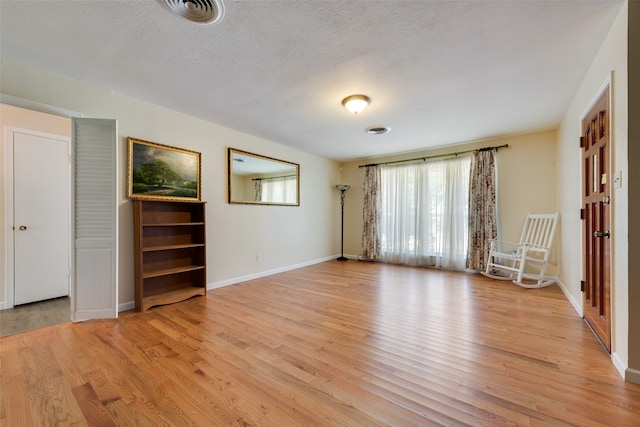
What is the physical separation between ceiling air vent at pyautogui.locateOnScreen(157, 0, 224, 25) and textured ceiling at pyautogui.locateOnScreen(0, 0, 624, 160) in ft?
0.18

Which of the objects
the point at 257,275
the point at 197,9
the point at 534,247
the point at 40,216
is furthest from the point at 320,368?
the point at 40,216

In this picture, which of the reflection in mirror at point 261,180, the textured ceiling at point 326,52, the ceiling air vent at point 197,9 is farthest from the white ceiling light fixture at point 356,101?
the reflection in mirror at point 261,180

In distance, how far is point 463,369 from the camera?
1.73 meters

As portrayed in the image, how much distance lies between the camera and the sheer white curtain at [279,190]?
177 inches

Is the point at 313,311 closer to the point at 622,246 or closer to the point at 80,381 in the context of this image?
the point at 80,381

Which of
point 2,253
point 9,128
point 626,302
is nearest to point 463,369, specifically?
point 626,302

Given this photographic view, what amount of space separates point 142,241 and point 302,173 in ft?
10.2

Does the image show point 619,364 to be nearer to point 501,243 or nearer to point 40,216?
point 501,243

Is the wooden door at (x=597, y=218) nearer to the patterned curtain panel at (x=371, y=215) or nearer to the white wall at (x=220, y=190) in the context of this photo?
the patterned curtain panel at (x=371, y=215)

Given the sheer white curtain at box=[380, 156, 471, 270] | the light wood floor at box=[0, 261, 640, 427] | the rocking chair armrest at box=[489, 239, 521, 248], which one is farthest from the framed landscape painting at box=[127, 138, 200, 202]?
the rocking chair armrest at box=[489, 239, 521, 248]

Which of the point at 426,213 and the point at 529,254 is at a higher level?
the point at 426,213

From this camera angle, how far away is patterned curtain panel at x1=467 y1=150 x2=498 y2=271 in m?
4.34

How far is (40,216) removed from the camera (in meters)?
3.15

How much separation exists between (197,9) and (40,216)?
10.7 ft
